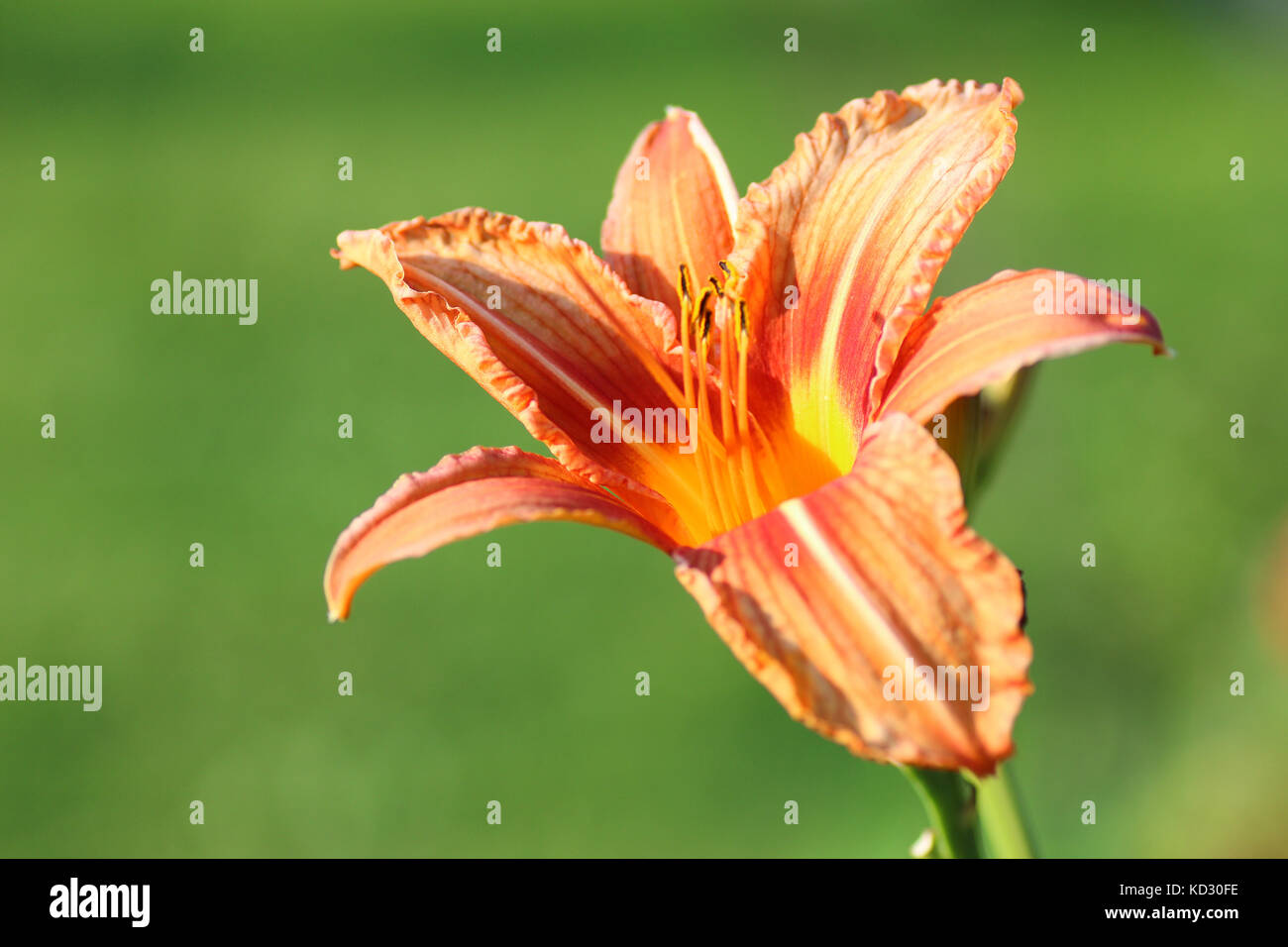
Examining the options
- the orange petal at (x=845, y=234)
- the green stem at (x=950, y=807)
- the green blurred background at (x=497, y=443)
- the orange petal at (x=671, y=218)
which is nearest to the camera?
the green stem at (x=950, y=807)

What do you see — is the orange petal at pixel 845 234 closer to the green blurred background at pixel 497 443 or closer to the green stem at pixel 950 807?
the green stem at pixel 950 807

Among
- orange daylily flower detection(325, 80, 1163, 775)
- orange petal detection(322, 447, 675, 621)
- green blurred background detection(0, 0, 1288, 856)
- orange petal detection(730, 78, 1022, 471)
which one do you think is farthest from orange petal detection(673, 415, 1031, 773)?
green blurred background detection(0, 0, 1288, 856)

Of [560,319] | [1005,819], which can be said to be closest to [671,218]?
[560,319]

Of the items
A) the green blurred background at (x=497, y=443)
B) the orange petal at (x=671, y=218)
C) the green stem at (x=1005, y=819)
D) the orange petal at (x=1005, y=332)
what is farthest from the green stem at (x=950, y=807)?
the green blurred background at (x=497, y=443)

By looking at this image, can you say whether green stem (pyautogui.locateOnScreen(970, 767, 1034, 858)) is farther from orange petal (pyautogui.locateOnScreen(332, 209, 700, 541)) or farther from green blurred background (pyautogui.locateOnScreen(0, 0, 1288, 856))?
green blurred background (pyautogui.locateOnScreen(0, 0, 1288, 856))

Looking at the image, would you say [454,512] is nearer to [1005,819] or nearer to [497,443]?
[1005,819]

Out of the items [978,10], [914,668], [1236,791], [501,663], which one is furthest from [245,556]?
A: [978,10]
